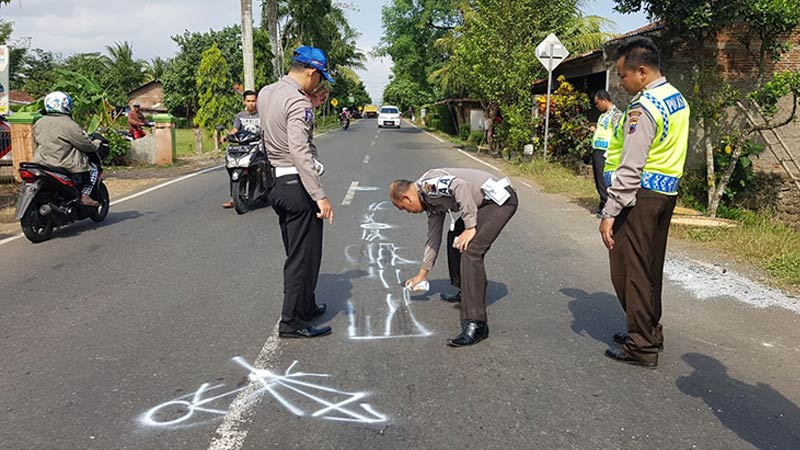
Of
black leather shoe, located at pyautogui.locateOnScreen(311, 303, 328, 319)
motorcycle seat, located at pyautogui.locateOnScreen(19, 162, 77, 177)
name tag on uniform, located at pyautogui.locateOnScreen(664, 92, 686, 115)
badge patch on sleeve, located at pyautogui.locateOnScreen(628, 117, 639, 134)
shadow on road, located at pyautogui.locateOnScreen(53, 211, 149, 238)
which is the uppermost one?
name tag on uniform, located at pyautogui.locateOnScreen(664, 92, 686, 115)

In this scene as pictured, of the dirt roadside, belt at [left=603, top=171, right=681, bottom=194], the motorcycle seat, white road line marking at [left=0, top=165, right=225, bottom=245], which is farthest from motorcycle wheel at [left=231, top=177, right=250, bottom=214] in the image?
belt at [left=603, top=171, right=681, bottom=194]

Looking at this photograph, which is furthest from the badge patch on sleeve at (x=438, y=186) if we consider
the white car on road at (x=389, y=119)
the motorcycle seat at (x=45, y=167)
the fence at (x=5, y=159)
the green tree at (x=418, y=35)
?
the white car on road at (x=389, y=119)

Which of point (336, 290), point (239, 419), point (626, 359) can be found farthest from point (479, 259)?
point (239, 419)

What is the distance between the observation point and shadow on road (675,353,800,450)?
3314mm

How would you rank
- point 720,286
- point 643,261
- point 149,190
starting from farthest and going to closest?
point 149,190 < point 720,286 < point 643,261

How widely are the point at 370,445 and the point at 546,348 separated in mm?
1763

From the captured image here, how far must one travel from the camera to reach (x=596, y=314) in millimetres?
5223

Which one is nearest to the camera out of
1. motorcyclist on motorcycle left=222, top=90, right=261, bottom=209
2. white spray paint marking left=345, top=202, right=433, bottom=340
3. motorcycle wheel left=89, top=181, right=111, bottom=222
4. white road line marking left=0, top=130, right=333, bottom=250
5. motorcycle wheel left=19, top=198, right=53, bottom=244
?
white spray paint marking left=345, top=202, right=433, bottom=340

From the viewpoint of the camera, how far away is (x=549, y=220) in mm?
9672

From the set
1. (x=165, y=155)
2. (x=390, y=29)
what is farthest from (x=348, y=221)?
(x=390, y=29)

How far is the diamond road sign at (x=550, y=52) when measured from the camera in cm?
1530

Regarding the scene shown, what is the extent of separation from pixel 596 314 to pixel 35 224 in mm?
6594

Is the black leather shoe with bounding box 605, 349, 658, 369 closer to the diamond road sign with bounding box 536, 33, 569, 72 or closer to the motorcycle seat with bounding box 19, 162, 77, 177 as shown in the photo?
the motorcycle seat with bounding box 19, 162, 77, 177

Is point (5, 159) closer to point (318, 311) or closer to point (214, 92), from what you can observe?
point (214, 92)
